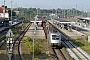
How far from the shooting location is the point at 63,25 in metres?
75.9

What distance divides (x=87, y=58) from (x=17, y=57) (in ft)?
25.4

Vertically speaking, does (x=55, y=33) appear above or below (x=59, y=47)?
above

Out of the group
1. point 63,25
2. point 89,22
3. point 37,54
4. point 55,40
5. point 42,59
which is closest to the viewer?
point 42,59

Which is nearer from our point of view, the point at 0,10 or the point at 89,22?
the point at 89,22

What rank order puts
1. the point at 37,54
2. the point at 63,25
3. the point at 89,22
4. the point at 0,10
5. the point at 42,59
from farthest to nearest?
the point at 0,10
the point at 63,25
the point at 89,22
the point at 37,54
the point at 42,59

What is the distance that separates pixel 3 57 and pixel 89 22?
45.8 metres

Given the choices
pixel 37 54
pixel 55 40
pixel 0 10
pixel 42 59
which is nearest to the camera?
pixel 42 59

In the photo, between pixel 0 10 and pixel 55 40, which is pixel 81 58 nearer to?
pixel 55 40

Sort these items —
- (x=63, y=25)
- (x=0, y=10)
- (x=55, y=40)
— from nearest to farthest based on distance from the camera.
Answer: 1. (x=55, y=40)
2. (x=63, y=25)
3. (x=0, y=10)

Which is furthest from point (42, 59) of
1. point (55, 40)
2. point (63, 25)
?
point (63, 25)

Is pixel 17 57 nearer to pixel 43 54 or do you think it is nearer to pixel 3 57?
pixel 3 57

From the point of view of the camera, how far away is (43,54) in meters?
29.2

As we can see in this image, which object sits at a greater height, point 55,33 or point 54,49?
point 55,33

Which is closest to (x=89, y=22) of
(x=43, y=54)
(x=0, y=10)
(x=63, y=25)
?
(x=63, y=25)
